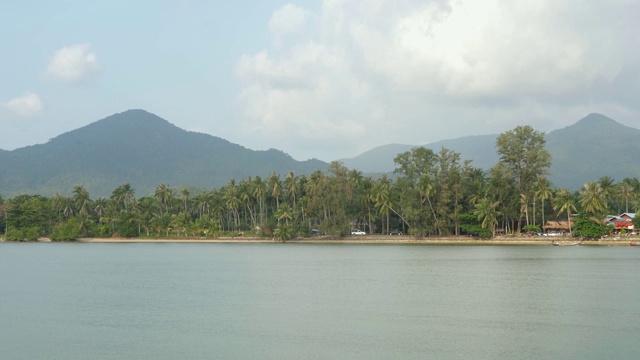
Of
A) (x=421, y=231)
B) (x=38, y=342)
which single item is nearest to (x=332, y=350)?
(x=38, y=342)

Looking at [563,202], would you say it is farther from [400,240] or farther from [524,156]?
[400,240]

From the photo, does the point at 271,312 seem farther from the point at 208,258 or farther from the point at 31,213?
the point at 31,213

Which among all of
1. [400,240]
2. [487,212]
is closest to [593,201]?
[487,212]

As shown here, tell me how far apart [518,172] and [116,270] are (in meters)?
62.0

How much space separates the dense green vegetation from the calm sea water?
1271 inches

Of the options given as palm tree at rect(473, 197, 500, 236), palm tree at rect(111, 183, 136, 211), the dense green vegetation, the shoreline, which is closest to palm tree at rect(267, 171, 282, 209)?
the dense green vegetation

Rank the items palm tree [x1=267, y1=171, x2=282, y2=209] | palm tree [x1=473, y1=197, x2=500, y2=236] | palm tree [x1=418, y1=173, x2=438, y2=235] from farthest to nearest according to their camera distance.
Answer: palm tree [x1=267, y1=171, x2=282, y2=209] < palm tree [x1=418, y1=173, x2=438, y2=235] < palm tree [x1=473, y1=197, x2=500, y2=236]

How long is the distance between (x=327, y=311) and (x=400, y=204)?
211 feet

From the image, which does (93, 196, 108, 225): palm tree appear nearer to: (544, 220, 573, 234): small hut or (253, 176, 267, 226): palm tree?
(253, 176, 267, 226): palm tree

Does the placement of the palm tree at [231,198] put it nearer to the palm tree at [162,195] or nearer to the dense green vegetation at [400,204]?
the dense green vegetation at [400,204]

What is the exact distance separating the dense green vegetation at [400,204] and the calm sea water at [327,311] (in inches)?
1271

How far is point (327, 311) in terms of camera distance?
3409 cm

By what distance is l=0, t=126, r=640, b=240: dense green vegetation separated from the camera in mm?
93625

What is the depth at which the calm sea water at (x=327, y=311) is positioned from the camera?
2583 centimetres
